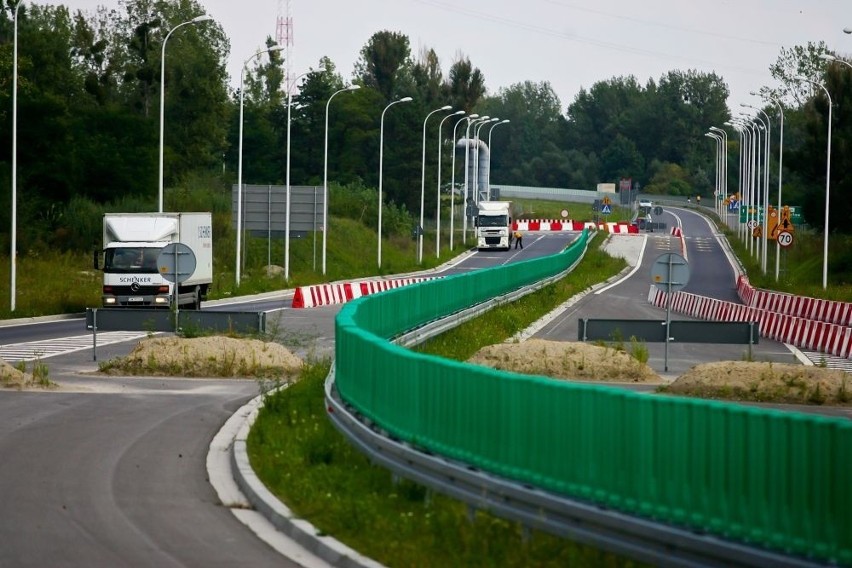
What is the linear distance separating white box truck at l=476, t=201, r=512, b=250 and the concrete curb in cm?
8676

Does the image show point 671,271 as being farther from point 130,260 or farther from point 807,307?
point 807,307

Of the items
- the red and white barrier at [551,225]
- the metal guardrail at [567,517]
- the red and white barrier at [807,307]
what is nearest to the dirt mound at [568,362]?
the metal guardrail at [567,517]

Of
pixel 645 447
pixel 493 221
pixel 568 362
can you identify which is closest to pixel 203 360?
pixel 568 362

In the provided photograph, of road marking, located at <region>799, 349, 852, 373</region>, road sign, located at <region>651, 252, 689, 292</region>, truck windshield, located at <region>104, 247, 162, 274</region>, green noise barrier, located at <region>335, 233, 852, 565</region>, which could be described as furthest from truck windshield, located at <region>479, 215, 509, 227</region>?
green noise barrier, located at <region>335, 233, 852, 565</region>

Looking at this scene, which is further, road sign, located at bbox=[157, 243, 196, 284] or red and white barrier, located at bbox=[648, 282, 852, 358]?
red and white barrier, located at bbox=[648, 282, 852, 358]

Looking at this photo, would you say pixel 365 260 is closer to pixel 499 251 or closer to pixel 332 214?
pixel 332 214

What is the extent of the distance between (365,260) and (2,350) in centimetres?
5789

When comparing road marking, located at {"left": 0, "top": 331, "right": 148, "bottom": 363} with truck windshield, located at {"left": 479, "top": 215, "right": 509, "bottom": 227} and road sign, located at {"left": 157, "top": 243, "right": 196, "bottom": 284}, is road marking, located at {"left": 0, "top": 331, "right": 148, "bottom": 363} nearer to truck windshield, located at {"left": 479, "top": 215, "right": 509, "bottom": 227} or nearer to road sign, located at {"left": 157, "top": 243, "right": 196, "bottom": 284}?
road sign, located at {"left": 157, "top": 243, "right": 196, "bottom": 284}

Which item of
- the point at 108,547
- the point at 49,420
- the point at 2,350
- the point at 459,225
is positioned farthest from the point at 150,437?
the point at 459,225

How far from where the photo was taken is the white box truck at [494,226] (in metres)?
104

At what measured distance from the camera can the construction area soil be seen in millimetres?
23297

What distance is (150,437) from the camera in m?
17.6

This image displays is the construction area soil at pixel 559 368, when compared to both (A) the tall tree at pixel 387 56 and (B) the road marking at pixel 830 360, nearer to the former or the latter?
(B) the road marking at pixel 830 360

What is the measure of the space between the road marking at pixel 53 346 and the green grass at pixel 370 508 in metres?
11.4
